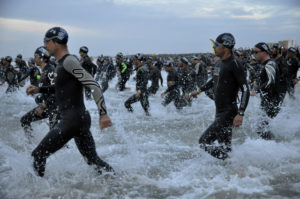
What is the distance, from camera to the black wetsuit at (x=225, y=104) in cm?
398

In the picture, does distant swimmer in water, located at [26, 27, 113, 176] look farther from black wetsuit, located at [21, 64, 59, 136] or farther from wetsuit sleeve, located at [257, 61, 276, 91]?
wetsuit sleeve, located at [257, 61, 276, 91]

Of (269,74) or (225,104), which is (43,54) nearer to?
(225,104)

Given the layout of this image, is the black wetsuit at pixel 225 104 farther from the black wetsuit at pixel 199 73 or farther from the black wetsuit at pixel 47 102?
the black wetsuit at pixel 199 73

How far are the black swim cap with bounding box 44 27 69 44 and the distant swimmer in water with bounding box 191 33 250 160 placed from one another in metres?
2.05

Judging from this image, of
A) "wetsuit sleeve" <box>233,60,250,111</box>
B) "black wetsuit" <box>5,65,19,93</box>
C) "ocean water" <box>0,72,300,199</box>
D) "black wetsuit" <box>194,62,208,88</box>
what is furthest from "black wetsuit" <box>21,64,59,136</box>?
"black wetsuit" <box>194,62,208,88</box>

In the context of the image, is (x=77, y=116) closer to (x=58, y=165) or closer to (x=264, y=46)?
(x=58, y=165)

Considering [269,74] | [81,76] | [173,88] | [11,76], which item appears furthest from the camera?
[11,76]

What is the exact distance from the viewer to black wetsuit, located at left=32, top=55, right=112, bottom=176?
3.26 metres

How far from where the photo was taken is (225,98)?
13.5 feet

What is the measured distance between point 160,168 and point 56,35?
8.57 ft

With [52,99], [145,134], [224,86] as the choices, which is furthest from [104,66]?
[224,86]

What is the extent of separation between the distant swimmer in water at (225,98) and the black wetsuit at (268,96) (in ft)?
4.15

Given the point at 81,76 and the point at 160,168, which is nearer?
the point at 81,76

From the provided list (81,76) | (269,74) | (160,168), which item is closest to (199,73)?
(269,74)
